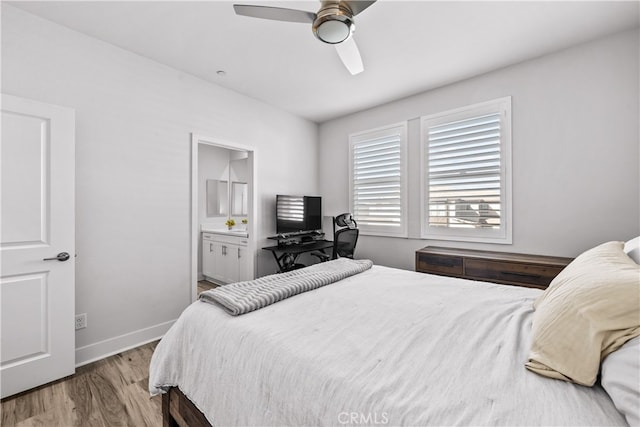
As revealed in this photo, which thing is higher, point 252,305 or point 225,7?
point 225,7

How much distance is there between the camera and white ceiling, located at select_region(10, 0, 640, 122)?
205cm

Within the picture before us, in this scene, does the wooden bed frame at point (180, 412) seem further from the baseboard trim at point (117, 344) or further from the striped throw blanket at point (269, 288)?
the baseboard trim at point (117, 344)

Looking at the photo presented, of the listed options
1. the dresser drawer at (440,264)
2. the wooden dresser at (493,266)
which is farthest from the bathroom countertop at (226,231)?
the wooden dresser at (493,266)

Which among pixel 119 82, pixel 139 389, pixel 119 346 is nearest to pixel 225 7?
pixel 119 82

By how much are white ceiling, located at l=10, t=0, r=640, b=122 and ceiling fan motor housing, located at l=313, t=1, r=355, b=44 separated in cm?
56

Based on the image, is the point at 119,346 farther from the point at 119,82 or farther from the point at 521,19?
the point at 521,19

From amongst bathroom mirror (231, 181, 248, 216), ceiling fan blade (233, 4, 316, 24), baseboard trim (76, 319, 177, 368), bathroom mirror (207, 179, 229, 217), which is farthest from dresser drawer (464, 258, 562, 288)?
bathroom mirror (207, 179, 229, 217)

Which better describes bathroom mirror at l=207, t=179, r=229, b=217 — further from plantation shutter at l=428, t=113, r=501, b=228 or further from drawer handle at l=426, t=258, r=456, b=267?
drawer handle at l=426, t=258, r=456, b=267

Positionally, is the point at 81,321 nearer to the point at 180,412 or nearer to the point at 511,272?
the point at 180,412

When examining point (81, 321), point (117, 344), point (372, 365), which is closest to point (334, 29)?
point (372, 365)

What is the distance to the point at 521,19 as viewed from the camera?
2.17m

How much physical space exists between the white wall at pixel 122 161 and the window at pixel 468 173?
2.60 meters

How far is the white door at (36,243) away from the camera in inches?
72.9

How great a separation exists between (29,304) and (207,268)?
109 inches
